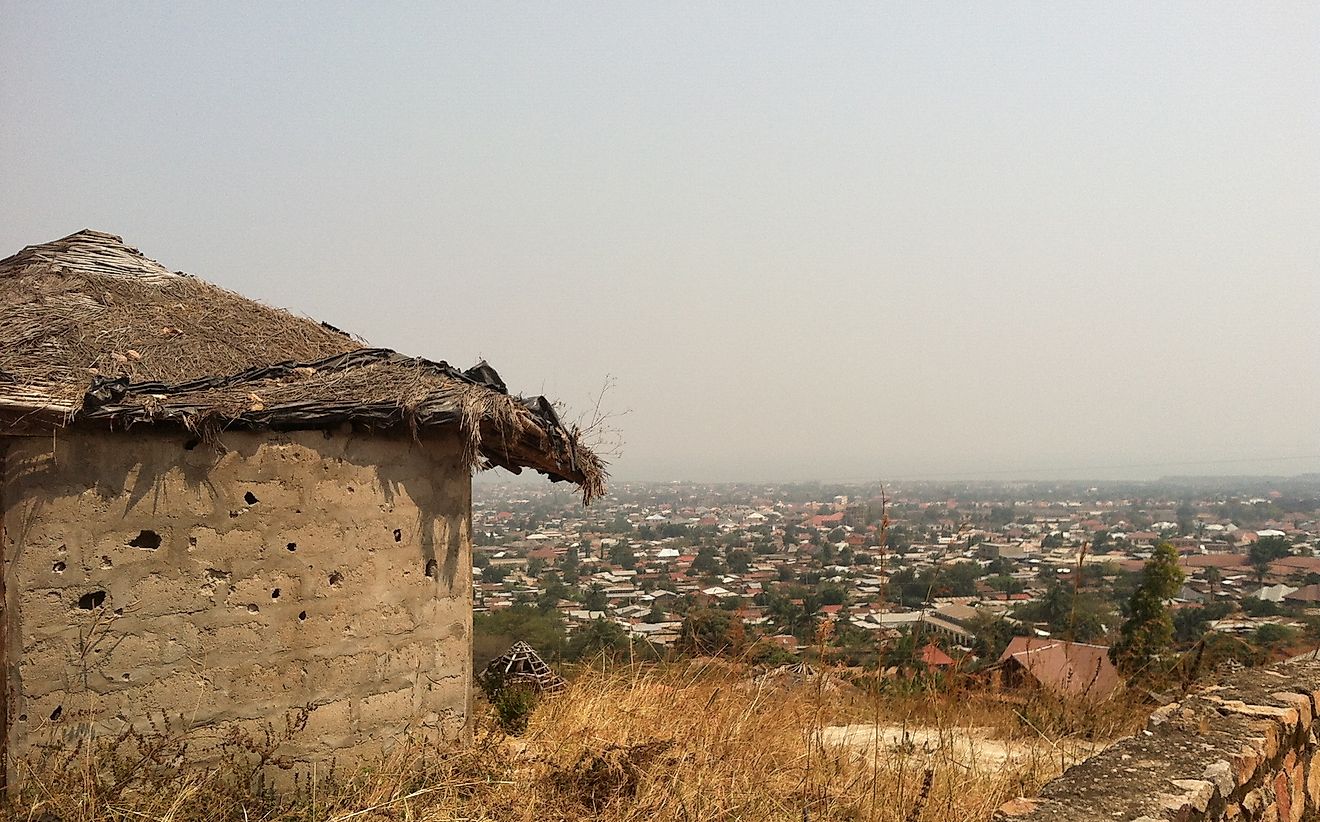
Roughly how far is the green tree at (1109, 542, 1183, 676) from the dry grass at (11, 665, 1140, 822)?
9.60 feet

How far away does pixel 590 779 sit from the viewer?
4.16m

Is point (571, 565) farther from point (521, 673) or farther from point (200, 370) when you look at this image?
point (200, 370)

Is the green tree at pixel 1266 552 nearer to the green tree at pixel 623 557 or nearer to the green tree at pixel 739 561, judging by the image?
the green tree at pixel 739 561

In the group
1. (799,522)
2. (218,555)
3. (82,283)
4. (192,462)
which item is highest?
(82,283)

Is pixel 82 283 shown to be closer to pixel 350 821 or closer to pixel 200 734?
pixel 200 734

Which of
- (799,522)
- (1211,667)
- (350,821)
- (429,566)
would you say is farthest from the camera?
(799,522)

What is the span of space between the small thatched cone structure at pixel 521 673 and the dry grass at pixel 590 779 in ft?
3.35

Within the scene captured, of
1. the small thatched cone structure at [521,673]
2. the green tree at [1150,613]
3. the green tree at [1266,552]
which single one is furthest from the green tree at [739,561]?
the green tree at [1266,552]

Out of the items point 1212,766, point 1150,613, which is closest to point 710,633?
point 1212,766

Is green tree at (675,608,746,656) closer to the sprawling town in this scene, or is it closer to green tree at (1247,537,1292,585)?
the sprawling town

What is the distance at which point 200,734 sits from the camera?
13.3ft

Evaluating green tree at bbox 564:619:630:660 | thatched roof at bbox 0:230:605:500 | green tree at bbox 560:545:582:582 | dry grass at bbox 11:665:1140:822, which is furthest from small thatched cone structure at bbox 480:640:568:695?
green tree at bbox 560:545:582:582

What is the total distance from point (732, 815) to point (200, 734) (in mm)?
2578

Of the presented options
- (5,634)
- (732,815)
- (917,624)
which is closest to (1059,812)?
(732,815)
